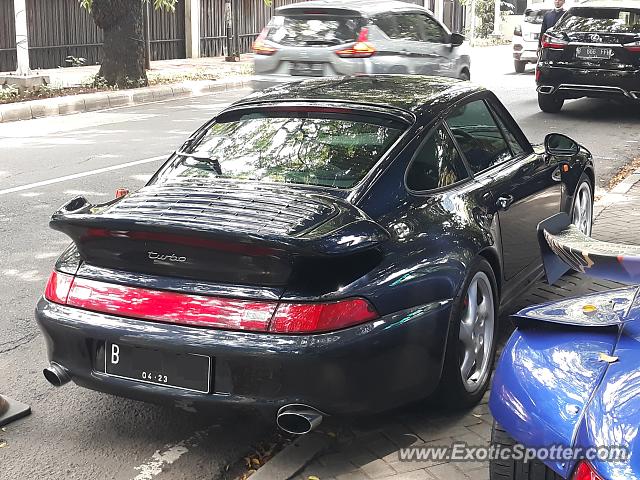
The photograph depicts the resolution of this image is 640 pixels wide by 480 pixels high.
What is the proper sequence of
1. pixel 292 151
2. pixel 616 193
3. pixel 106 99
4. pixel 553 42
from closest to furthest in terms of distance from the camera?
pixel 292 151
pixel 616 193
pixel 553 42
pixel 106 99

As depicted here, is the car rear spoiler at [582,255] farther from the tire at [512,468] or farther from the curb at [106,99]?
the curb at [106,99]

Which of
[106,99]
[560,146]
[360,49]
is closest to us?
[560,146]

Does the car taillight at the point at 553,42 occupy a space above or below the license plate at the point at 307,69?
above

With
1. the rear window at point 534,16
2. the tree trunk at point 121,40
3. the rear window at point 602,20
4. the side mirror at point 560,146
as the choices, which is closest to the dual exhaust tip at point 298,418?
the side mirror at point 560,146

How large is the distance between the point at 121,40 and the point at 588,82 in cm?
900

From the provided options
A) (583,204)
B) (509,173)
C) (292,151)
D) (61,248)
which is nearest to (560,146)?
(509,173)

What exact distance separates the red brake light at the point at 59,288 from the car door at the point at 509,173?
200 cm

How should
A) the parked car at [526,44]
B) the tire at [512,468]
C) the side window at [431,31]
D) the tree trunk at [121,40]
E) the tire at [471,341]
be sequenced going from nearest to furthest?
the tire at [512,468], the tire at [471,341], the side window at [431,31], the tree trunk at [121,40], the parked car at [526,44]

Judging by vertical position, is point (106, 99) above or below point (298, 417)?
above

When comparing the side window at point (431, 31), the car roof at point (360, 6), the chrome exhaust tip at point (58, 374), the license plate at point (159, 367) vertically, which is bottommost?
the chrome exhaust tip at point (58, 374)

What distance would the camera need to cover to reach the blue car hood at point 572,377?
2.22m

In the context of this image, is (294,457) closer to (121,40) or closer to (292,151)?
(292,151)

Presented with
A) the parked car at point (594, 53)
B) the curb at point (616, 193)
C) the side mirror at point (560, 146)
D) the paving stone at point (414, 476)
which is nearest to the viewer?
the paving stone at point (414, 476)
